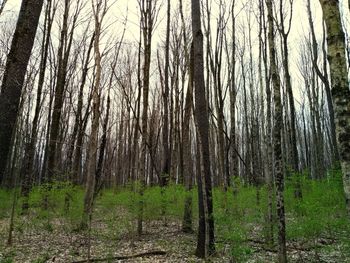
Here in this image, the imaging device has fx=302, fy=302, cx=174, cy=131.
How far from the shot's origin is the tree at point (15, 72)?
2.45 metres

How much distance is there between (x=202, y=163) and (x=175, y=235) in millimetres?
3759

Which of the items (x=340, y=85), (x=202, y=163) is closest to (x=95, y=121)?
(x=202, y=163)

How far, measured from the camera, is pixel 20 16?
2730 millimetres

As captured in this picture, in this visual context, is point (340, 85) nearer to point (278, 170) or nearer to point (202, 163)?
point (278, 170)

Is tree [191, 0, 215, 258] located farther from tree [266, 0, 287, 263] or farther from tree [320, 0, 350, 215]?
tree [320, 0, 350, 215]

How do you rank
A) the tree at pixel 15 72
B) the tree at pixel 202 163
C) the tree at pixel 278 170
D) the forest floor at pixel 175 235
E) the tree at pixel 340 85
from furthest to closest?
the forest floor at pixel 175 235
the tree at pixel 202 163
the tree at pixel 278 170
the tree at pixel 340 85
the tree at pixel 15 72

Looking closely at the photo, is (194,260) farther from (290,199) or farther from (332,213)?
(290,199)

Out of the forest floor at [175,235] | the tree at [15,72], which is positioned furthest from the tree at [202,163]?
the tree at [15,72]

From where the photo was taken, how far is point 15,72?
8.46ft

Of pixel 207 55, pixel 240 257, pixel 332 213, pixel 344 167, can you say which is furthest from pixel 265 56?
pixel 344 167

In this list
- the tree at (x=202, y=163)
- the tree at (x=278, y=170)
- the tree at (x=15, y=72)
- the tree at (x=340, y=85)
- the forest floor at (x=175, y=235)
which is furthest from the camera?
the forest floor at (x=175, y=235)

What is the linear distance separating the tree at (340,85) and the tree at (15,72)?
10.4 ft

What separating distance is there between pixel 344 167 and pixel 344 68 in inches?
44.4

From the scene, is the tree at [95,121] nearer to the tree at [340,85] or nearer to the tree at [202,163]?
the tree at [202,163]
